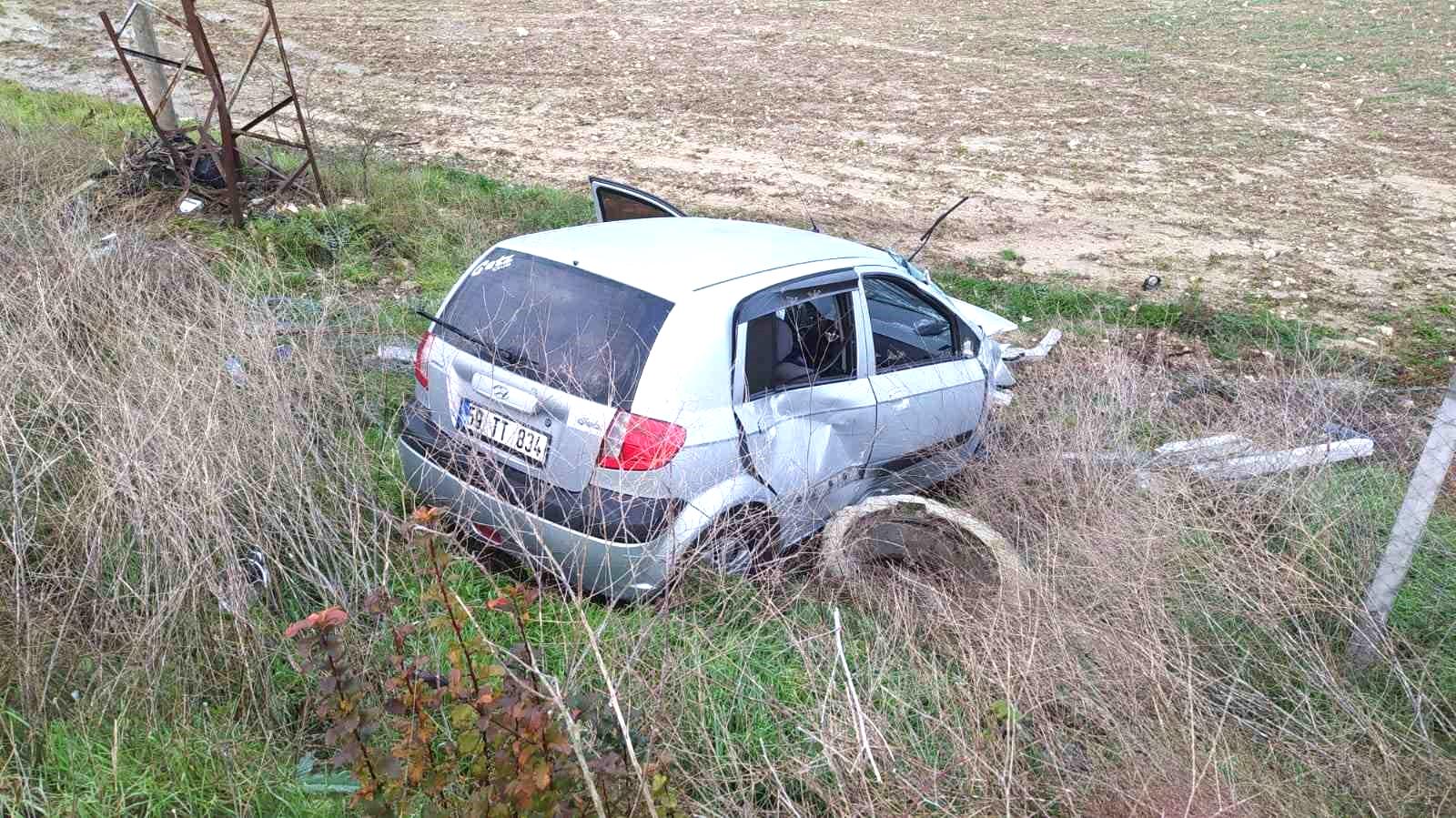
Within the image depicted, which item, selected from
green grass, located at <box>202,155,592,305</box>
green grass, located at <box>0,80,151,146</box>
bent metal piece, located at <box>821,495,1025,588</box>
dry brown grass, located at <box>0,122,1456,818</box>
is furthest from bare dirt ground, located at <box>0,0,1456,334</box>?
dry brown grass, located at <box>0,122,1456,818</box>

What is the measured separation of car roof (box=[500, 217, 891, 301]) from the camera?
4.23 m

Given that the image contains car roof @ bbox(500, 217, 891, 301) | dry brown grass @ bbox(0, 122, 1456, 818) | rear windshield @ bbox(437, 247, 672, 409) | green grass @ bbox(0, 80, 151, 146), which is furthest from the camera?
green grass @ bbox(0, 80, 151, 146)

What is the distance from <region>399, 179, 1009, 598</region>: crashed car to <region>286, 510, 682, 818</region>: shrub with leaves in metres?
0.85

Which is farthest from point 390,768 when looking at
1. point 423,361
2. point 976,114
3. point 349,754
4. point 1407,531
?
point 976,114

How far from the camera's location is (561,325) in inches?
164

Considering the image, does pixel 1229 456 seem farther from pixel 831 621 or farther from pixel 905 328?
pixel 831 621

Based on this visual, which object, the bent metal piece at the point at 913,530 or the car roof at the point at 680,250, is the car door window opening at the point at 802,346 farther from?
the bent metal piece at the point at 913,530

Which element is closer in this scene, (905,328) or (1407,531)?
(1407,531)

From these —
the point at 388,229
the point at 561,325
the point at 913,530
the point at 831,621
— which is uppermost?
the point at 561,325

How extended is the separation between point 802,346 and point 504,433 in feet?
4.44

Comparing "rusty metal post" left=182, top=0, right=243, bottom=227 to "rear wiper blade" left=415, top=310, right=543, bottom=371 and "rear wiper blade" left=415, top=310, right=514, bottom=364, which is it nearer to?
"rear wiper blade" left=415, top=310, right=514, bottom=364

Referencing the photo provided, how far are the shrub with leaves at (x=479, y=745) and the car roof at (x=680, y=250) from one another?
1.74m

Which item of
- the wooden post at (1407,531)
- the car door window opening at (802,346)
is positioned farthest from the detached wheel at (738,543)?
the wooden post at (1407,531)

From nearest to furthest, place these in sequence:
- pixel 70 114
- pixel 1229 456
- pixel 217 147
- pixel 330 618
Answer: pixel 330 618 < pixel 1229 456 < pixel 217 147 < pixel 70 114
